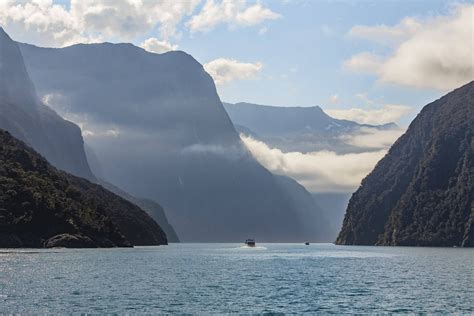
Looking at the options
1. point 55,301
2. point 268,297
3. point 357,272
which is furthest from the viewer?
point 357,272

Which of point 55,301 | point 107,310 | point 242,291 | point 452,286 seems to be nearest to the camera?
point 107,310

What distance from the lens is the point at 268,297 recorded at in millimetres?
96938

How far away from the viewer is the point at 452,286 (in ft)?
378

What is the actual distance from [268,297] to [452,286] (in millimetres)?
37404

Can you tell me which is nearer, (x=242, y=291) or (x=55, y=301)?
(x=55, y=301)

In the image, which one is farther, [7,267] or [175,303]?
A: [7,267]

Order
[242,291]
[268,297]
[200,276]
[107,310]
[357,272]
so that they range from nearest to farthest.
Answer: [107,310] < [268,297] < [242,291] < [200,276] < [357,272]

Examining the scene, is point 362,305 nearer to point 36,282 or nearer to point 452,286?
point 452,286

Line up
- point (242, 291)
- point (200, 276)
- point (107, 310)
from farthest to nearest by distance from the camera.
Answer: point (200, 276) < point (242, 291) < point (107, 310)

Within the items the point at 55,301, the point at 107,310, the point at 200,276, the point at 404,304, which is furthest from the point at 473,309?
the point at 200,276

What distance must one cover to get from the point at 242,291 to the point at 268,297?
344 inches

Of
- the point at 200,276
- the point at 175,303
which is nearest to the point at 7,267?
the point at 200,276

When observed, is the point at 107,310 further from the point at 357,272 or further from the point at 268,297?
the point at 357,272

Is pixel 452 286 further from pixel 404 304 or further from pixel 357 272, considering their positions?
pixel 357 272
